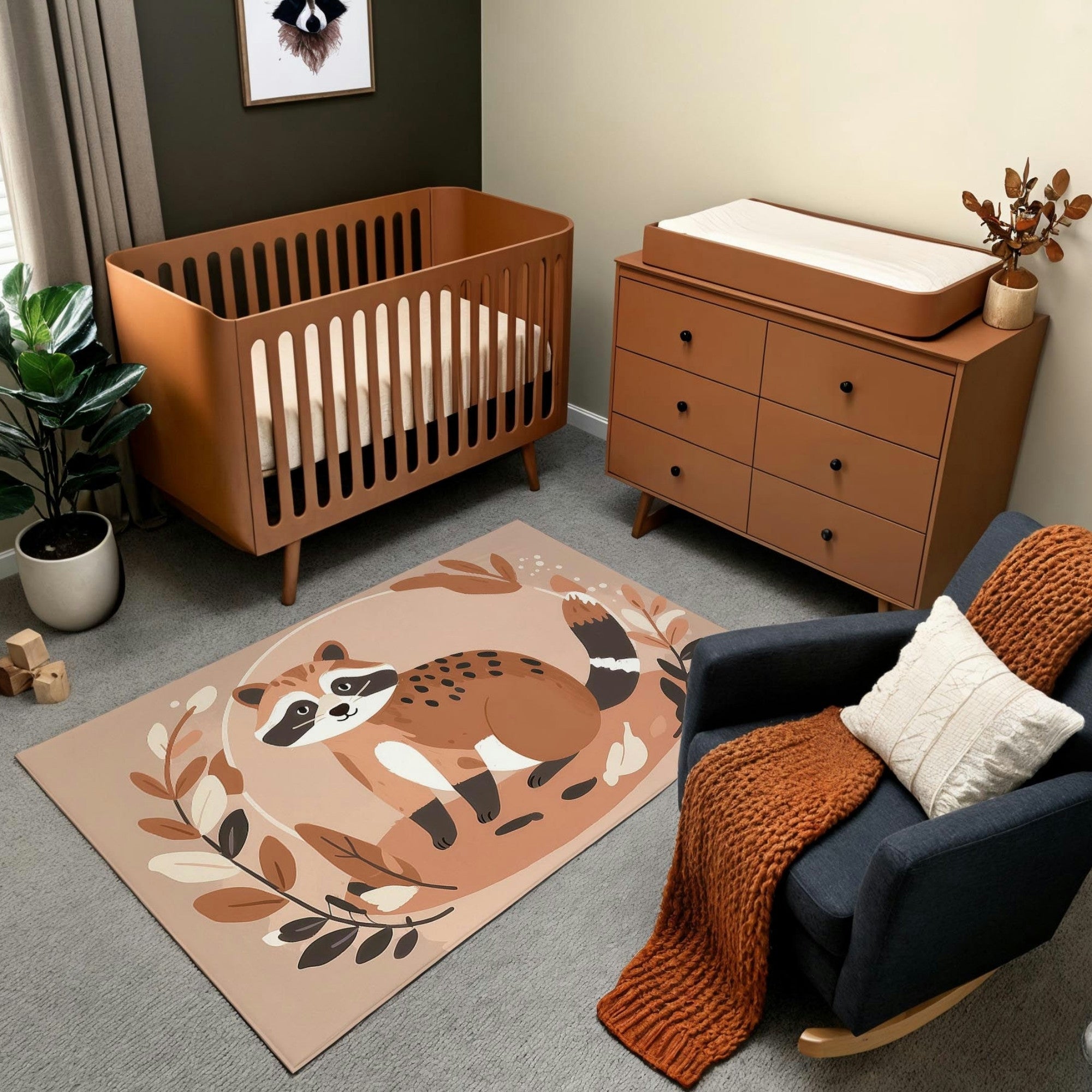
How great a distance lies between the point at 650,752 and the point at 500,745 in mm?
321

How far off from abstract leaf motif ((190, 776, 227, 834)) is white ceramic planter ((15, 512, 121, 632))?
0.65 meters

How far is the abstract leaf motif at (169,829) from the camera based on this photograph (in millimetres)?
2117

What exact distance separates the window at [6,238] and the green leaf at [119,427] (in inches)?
19.3

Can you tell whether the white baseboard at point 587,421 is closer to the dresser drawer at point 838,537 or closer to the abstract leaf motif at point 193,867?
the dresser drawer at point 838,537

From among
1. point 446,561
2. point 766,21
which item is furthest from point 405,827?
point 766,21

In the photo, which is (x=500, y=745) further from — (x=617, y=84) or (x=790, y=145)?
(x=617, y=84)

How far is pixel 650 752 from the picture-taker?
7.76 feet

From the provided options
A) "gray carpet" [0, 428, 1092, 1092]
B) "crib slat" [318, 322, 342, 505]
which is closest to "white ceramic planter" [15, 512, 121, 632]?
"gray carpet" [0, 428, 1092, 1092]

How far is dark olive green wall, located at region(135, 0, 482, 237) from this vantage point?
112 inches

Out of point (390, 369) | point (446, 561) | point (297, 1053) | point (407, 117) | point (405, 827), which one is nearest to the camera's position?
point (297, 1053)

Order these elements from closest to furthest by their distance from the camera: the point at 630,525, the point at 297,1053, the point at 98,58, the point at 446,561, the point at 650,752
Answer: the point at 297,1053, the point at 650,752, the point at 98,58, the point at 446,561, the point at 630,525

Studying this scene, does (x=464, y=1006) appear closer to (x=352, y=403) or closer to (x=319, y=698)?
(x=319, y=698)

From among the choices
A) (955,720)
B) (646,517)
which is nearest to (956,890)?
(955,720)

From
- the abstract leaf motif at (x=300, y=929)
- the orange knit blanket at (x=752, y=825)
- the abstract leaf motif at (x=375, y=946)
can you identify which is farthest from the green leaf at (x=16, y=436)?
the orange knit blanket at (x=752, y=825)
